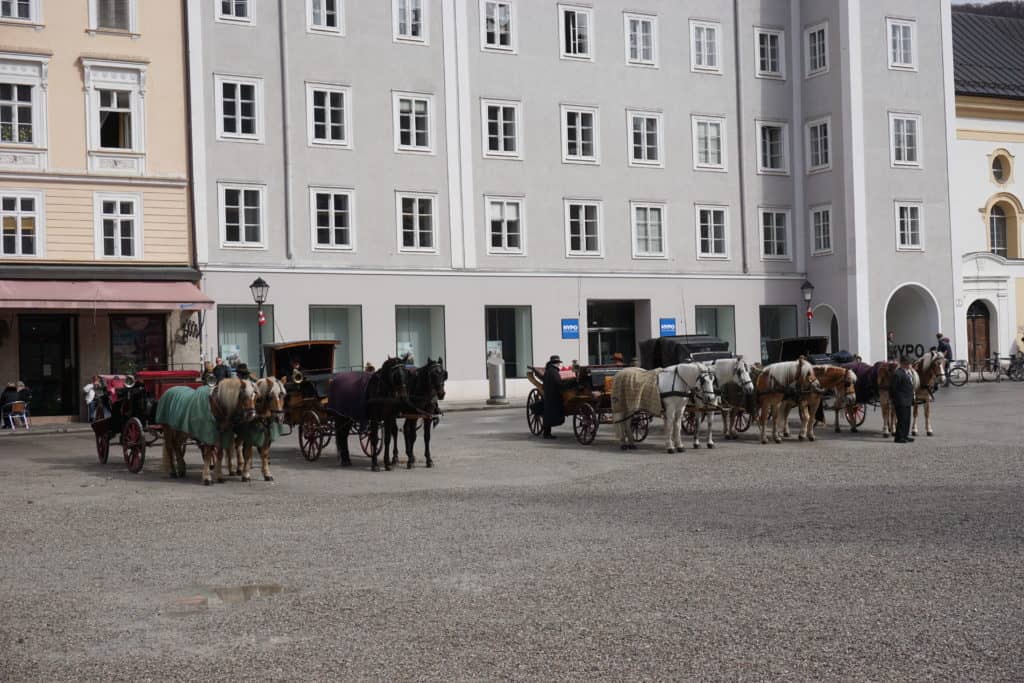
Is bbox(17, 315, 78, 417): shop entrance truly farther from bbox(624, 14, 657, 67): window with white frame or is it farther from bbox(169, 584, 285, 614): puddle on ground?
bbox(169, 584, 285, 614): puddle on ground

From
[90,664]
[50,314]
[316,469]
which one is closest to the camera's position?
[90,664]

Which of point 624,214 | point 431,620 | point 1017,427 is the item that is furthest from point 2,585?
point 624,214

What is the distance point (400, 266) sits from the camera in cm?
4019

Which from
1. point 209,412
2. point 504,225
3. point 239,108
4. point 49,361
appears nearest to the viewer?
point 209,412

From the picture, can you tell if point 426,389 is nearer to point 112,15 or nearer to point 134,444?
point 134,444

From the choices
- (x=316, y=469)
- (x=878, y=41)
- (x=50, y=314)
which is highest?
(x=878, y=41)

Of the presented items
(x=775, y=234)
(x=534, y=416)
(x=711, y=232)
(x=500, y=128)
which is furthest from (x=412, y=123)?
(x=534, y=416)

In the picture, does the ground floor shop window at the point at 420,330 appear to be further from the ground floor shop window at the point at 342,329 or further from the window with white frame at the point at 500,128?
the window with white frame at the point at 500,128

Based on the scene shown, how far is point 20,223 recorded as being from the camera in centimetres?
3431

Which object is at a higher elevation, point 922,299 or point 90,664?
point 922,299

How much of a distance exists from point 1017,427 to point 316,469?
14368mm

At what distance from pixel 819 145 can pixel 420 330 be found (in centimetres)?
1759

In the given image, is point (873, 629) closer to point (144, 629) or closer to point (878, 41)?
point (144, 629)

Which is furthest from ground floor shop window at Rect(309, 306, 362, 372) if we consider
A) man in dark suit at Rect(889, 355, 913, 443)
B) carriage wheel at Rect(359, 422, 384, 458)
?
man in dark suit at Rect(889, 355, 913, 443)
